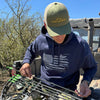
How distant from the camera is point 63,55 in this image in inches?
58.7

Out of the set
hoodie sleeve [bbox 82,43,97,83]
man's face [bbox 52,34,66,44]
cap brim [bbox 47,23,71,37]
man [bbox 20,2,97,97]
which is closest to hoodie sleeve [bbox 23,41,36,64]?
man [bbox 20,2,97,97]

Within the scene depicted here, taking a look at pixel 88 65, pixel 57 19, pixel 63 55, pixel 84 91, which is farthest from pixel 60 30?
pixel 84 91

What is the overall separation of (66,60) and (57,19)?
0.50 metres

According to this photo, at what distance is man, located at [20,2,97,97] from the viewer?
1.30m

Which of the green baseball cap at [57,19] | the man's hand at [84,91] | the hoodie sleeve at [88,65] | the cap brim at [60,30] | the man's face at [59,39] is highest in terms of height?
the green baseball cap at [57,19]

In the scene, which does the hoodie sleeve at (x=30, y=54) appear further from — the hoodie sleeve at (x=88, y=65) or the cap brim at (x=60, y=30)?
the hoodie sleeve at (x=88, y=65)

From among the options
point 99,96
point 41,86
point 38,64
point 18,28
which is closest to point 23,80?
point 41,86

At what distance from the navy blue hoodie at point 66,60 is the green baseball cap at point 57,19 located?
0.17m

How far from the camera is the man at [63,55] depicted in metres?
1.30

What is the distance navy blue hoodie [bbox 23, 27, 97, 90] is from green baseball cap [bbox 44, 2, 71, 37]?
173mm

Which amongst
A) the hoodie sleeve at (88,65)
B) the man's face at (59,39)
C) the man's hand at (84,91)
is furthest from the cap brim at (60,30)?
the man's hand at (84,91)

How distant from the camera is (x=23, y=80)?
1544 mm

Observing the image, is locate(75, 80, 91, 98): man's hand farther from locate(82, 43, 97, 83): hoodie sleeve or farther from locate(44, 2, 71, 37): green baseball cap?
locate(44, 2, 71, 37): green baseball cap

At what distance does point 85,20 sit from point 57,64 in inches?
184
